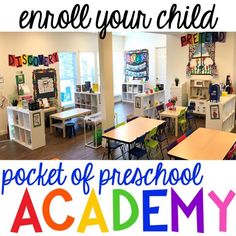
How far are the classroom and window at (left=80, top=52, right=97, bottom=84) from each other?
0.13ft

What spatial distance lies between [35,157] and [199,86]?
5.47 m

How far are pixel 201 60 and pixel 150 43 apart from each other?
3.03 m

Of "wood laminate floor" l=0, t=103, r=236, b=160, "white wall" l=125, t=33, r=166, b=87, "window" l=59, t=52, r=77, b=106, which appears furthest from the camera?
"white wall" l=125, t=33, r=166, b=87

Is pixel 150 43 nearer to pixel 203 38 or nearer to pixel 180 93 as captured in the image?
pixel 203 38

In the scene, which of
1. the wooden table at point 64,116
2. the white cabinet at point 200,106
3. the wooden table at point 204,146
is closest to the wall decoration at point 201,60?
the white cabinet at point 200,106

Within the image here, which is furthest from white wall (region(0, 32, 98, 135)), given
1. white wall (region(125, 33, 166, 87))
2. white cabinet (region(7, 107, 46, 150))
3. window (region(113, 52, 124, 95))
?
white wall (region(125, 33, 166, 87))

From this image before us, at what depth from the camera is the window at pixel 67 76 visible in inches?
379

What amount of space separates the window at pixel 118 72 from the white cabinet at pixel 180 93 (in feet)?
12.6

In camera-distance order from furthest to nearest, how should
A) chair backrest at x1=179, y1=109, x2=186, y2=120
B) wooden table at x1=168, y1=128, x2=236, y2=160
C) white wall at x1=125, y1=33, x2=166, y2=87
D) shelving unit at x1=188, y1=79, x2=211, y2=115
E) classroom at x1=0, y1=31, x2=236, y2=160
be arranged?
white wall at x1=125, y1=33, x2=166, y2=87 → shelving unit at x1=188, y1=79, x2=211, y2=115 → chair backrest at x1=179, y1=109, x2=186, y2=120 → classroom at x1=0, y1=31, x2=236, y2=160 → wooden table at x1=168, y1=128, x2=236, y2=160

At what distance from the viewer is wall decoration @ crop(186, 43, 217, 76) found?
8.23 meters

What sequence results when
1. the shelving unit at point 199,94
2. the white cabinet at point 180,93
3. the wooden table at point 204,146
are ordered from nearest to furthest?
the wooden table at point 204,146, the shelving unit at point 199,94, the white cabinet at point 180,93

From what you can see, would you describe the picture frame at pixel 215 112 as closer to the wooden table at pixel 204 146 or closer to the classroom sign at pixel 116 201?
the wooden table at pixel 204 146

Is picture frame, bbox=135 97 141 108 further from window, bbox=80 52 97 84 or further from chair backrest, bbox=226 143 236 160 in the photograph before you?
chair backrest, bbox=226 143 236 160

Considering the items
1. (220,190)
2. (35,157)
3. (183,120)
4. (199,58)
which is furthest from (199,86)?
(220,190)
